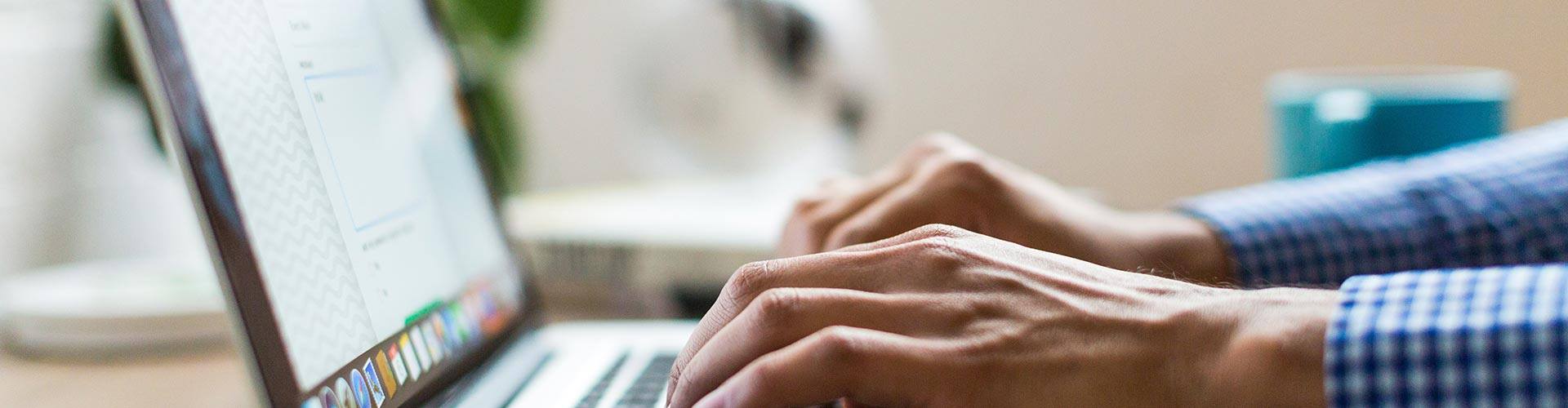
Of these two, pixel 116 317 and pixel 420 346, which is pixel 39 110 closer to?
pixel 116 317

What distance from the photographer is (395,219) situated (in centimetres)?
40

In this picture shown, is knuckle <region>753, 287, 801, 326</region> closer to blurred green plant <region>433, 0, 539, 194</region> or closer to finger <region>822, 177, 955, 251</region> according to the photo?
finger <region>822, 177, 955, 251</region>

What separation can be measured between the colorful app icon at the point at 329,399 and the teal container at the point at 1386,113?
60 cm

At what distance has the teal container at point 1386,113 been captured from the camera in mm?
672

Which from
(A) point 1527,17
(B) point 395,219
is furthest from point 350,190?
(A) point 1527,17

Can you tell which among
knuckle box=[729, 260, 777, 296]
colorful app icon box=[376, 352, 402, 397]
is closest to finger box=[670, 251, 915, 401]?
knuckle box=[729, 260, 777, 296]

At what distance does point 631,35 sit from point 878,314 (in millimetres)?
568

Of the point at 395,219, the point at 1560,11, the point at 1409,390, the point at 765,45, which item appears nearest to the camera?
the point at 1409,390

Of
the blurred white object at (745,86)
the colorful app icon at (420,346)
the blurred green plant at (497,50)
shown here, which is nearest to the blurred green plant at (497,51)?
the blurred green plant at (497,50)

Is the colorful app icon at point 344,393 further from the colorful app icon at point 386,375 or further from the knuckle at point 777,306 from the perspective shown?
the knuckle at point 777,306

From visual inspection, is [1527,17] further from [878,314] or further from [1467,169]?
[878,314]

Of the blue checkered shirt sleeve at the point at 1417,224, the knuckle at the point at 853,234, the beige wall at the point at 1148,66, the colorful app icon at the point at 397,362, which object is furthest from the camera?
the beige wall at the point at 1148,66

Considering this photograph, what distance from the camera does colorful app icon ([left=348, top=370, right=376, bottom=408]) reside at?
0.33 meters

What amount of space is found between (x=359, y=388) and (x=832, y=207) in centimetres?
24
